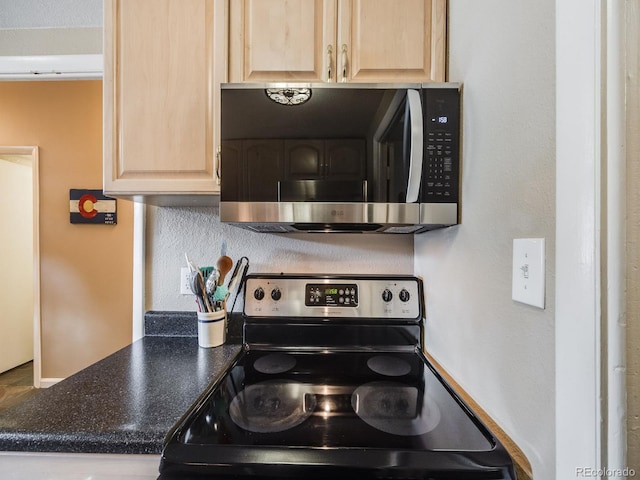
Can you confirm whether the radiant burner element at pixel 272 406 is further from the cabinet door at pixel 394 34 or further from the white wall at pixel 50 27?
the white wall at pixel 50 27

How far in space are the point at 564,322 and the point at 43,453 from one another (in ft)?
3.21

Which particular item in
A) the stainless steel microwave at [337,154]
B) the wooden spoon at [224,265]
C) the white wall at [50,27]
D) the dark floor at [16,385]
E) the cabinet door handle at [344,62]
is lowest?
the dark floor at [16,385]

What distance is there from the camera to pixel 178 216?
1.26 meters

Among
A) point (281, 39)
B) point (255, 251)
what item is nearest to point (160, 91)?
point (281, 39)

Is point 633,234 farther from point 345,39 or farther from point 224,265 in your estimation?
point 224,265

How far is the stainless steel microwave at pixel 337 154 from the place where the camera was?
841 millimetres

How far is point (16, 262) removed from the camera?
2.95m

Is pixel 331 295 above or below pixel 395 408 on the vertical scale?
above

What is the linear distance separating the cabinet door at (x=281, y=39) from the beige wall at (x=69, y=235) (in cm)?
207

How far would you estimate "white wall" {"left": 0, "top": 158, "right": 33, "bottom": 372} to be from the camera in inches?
110

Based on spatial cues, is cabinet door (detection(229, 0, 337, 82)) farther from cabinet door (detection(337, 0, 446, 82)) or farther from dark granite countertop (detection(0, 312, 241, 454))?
dark granite countertop (detection(0, 312, 241, 454))

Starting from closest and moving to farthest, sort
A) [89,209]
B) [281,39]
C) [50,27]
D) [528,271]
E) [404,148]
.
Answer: [528,271] < [404,148] < [281,39] < [50,27] < [89,209]

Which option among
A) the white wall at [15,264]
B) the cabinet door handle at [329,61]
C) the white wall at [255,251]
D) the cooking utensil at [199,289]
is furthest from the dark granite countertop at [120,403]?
the white wall at [15,264]

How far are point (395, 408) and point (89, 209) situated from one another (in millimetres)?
2782
